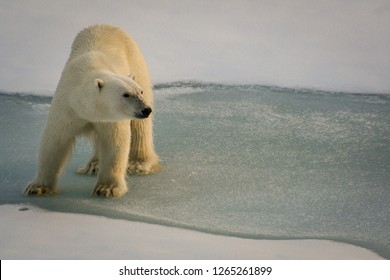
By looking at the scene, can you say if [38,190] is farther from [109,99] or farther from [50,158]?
[109,99]

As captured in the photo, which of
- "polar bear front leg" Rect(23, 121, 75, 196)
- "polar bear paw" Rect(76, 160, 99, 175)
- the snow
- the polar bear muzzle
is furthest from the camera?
"polar bear paw" Rect(76, 160, 99, 175)

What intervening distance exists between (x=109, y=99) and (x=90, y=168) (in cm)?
88

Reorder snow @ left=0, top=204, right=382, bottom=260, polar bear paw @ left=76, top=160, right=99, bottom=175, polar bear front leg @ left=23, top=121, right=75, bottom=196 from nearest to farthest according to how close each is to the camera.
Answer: snow @ left=0, top=204, right=382, bottom=260 → polar bear front leg @ left=23, top=121, right=75, bottom=196 → polar bear paw @ left=76, top=160, right=99, bottom=175

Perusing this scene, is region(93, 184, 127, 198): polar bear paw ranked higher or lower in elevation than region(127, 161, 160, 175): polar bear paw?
lower

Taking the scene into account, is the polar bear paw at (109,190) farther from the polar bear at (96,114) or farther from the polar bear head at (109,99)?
the polar bear head at (109,99)

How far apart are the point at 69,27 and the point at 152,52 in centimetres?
107

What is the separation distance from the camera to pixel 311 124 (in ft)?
16.8

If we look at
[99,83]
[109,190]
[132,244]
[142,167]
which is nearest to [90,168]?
[142,167]

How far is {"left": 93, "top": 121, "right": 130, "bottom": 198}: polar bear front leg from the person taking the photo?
3713mm

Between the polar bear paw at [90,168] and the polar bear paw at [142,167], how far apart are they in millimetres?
195

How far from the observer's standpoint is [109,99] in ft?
11.5

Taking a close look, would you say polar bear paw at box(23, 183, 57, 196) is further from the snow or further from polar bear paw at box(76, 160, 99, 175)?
polar bear paw at box(76, 160, 99, 175)

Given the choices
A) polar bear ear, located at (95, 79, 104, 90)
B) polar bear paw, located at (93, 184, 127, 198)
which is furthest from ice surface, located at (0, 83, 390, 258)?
polar bear ear, located at (95, 79, 104, 90)

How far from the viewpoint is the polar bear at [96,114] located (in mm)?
3500
